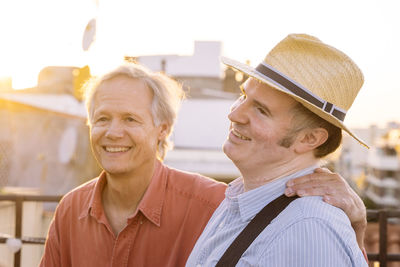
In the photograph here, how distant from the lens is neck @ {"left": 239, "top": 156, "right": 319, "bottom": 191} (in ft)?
4.70

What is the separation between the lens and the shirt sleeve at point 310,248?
1148 millimetres

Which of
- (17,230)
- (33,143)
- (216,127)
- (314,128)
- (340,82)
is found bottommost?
(216,127)

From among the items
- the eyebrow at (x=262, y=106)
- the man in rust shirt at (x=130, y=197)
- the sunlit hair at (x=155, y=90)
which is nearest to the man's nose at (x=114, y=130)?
the man in rust shirt at (x=130, y=197)

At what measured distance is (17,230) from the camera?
8.74ft

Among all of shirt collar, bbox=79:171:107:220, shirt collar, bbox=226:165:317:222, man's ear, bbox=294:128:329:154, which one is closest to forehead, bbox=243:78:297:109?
man's ear, bbox=294:128:329:154

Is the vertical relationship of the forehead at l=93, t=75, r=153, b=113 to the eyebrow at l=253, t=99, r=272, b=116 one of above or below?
below

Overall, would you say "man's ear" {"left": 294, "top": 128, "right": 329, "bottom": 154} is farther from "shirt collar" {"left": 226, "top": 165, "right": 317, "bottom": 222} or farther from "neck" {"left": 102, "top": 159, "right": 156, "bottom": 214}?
"neck" {"left": 102, "top": 159, "right": 156, "bottom": 214}

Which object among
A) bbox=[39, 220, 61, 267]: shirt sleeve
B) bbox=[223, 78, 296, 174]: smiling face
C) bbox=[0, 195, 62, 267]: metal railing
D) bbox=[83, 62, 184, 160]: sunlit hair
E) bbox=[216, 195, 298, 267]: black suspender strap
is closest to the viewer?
bbox=[216, 195, 298, 267]: black suspender strap

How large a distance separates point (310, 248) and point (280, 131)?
396mm

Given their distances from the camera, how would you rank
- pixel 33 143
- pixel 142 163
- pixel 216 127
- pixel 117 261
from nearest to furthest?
1. pixel 117 261
2. pixel 142 163
3. pixel 33 143
4. pixel 216 127

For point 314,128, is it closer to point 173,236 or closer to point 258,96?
point 258,96

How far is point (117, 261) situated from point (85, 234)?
9.4 inches

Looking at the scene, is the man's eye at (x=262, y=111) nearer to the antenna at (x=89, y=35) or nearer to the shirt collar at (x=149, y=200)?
the shirt collar at (x=149, y=200)

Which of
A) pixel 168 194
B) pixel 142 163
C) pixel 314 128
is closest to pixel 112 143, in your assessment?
pixel 142 163
